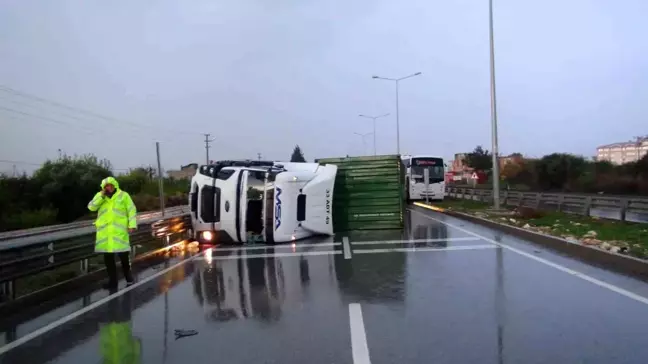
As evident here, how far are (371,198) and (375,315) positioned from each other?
13182mm

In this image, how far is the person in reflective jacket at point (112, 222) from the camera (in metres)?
10.0

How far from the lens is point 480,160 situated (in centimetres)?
10050

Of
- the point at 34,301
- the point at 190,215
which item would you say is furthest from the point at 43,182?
the point at 34,301

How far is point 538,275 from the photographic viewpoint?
33.1 ft

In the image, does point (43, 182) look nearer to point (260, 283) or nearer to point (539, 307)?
point (260, 283)

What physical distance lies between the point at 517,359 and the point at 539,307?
7.67 feet

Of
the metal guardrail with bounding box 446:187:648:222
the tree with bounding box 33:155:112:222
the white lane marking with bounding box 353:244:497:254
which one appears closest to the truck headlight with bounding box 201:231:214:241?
the white lane marking with bounding box 353:244:497:254

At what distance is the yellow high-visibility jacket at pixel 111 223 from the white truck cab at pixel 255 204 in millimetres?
5513

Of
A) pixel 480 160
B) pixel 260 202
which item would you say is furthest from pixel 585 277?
pixel 480 160

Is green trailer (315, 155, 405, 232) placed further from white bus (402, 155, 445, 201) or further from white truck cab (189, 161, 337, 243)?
white bus (402, 155, 445, 201)

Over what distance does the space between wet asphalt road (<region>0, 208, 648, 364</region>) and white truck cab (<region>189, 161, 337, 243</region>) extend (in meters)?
3.38

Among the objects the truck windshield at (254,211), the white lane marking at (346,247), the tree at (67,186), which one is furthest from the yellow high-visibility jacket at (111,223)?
the tree at (67,186)

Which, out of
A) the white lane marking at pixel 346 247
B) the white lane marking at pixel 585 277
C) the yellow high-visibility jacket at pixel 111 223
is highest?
the yellow high-visibility jacket at pixel 111 223

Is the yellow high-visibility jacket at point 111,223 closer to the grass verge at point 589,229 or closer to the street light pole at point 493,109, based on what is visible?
the grass verge at point 589,229
